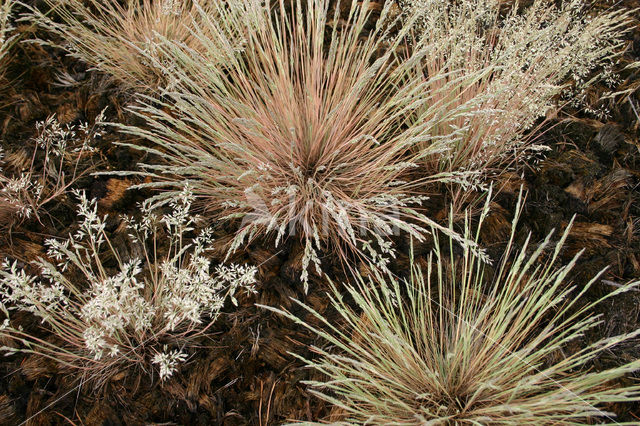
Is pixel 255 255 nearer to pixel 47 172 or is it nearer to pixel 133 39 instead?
pixel 47 172

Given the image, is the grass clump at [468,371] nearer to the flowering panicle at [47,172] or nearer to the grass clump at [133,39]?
the flowering panicle at [47,172]

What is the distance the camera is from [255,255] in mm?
1464

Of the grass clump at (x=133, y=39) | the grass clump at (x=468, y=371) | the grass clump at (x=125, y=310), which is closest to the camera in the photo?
the grass clump at (x=468, y=371)

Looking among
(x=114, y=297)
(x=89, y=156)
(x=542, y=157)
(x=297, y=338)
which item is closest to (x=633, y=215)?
(x=542, y=157)

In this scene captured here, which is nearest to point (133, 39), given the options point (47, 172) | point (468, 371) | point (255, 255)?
point (47, 172)

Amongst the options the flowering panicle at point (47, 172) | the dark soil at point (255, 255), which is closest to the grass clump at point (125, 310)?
the dark soil at point (255, 255)

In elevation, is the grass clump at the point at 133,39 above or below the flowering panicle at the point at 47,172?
above

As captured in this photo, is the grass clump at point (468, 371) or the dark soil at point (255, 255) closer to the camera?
the grass clump at point (468, 371)

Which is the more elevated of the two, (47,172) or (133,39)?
(133,39)

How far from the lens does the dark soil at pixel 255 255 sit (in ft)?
4.01

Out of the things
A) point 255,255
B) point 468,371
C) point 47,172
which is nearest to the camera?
point 468,371

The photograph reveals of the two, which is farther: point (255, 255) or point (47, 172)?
point (47, 172)

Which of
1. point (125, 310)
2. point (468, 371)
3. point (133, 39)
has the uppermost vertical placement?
point (133, 39)

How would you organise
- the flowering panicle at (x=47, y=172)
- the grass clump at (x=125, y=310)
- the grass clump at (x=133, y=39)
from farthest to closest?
1. the grass clump at (x=133, y=39)
2. the flowering panicle at (x=47, y=172)
3. the grass clump at (x=125, y=310)
